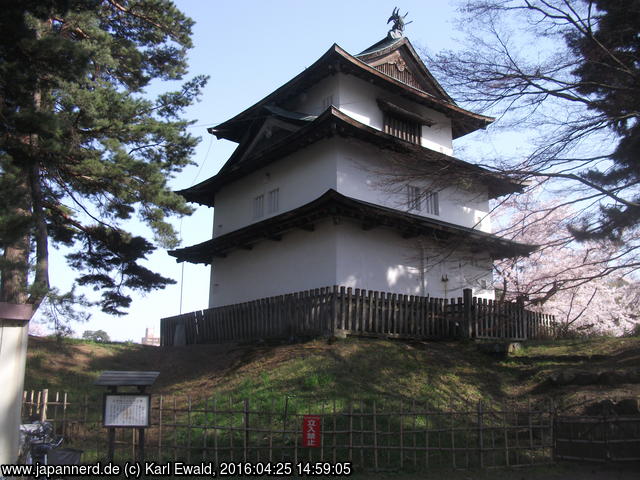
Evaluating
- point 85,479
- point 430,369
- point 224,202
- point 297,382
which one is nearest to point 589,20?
point 430,369

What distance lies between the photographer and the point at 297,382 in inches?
478

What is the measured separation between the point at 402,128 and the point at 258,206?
6.27 meters

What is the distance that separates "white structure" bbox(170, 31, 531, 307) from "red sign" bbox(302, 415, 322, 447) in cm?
684

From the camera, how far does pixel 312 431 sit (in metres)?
8.91

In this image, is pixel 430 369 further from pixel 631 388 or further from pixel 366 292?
pixel 631 388

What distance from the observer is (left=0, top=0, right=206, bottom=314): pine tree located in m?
12.1

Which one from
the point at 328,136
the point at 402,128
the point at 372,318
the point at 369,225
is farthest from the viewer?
the point at 402,128

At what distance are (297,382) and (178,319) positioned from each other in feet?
36.0

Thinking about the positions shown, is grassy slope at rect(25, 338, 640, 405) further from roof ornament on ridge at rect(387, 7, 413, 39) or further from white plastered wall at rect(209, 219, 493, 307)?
roof ornament on ridge at rect(387, 7, 413, 39)

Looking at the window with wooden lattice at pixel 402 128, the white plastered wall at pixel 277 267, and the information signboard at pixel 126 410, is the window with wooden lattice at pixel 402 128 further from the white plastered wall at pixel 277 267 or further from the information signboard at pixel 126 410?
the information signboard at pixel 126 410

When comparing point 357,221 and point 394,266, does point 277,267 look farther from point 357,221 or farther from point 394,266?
point 394,266

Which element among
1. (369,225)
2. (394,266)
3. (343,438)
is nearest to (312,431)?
(343,438)

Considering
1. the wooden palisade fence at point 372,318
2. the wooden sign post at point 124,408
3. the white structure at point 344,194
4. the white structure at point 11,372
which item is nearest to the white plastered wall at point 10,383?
the white structure at point 11,372

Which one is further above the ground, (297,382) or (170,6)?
(170,6)
